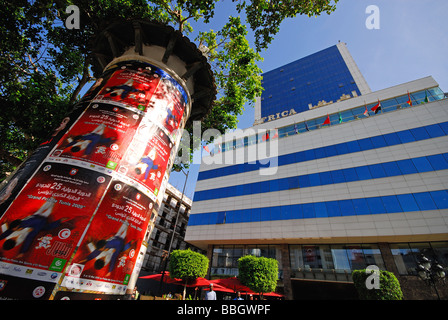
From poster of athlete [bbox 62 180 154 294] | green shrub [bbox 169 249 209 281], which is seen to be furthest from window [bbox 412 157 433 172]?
poster of athlete [bbox 62 180 154 294]

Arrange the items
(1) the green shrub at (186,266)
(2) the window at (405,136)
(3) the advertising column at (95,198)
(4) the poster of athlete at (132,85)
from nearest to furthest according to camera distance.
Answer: (3) the advertising column at (95,198) < (4) the poster of athlete at (132,85) < (1) the green shrub at (186,266) < (2) the window at (405,136)

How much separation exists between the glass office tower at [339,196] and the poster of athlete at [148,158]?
17.7m

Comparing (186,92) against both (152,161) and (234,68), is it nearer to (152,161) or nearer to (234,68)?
(152,161)

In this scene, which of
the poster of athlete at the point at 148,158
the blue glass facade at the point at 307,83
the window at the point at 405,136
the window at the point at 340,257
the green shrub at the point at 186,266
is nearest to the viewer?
the poster of athlete at the point at 148,158

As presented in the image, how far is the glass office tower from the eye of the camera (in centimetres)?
1614

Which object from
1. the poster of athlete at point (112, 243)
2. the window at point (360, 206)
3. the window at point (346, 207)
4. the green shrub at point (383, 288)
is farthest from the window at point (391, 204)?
the poster of athlete at point (112, 243)

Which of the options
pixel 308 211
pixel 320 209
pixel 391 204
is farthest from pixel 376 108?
pixel 308 211

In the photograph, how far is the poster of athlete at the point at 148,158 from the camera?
187 inches

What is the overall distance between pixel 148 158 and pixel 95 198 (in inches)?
60.1

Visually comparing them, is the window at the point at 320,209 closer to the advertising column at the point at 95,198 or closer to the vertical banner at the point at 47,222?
the advertising column at the point at 95,198

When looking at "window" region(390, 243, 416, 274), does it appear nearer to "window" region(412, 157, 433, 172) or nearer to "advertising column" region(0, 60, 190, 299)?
"window" region(412, 157, 433, 172)

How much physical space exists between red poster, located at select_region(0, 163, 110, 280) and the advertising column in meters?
0.01

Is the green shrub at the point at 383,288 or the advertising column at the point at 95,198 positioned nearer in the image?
the advertising column at the point at 95,198

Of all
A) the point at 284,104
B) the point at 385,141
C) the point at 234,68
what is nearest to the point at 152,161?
the point at 234,68
